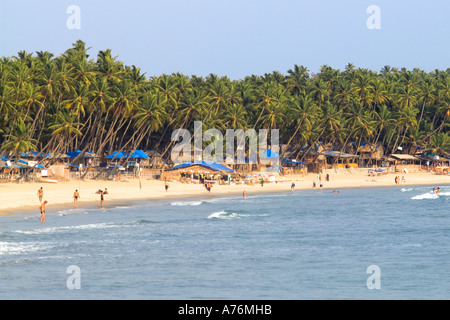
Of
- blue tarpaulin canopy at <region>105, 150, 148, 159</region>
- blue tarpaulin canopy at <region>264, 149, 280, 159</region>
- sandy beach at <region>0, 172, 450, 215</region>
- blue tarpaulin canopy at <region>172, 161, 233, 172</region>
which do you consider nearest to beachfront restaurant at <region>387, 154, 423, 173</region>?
sandy beach at <region>0, 172, 450, 215</region>

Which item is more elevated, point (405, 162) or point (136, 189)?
point (405, 162)

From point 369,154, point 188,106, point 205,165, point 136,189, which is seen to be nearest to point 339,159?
point 369,154

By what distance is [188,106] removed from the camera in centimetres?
8500

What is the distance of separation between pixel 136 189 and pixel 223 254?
3604cm

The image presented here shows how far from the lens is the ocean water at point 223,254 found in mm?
24328

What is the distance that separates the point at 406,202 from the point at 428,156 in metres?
51.8

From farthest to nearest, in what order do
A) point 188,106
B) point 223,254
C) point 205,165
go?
point 188,106 → point 205,165 → point 223,254

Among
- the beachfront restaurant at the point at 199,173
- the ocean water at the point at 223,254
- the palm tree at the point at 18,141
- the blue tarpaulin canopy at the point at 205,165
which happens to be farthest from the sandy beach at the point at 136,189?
the ocean water at the point at 223,254

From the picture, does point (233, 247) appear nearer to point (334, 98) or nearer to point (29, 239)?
point (29, 239)

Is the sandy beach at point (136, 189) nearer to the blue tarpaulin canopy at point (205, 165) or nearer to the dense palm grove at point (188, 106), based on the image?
the blue tarpaulin canopy at point (205, 165)

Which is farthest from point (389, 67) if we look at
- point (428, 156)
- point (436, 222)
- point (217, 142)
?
point (436, 222)

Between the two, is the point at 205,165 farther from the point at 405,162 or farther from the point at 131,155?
the point at 405,162

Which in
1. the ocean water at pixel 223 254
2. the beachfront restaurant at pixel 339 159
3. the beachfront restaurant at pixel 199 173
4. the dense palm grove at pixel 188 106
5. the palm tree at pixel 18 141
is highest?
the dense palm grove at pixel 188 106

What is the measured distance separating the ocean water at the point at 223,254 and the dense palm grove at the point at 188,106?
21.2m
